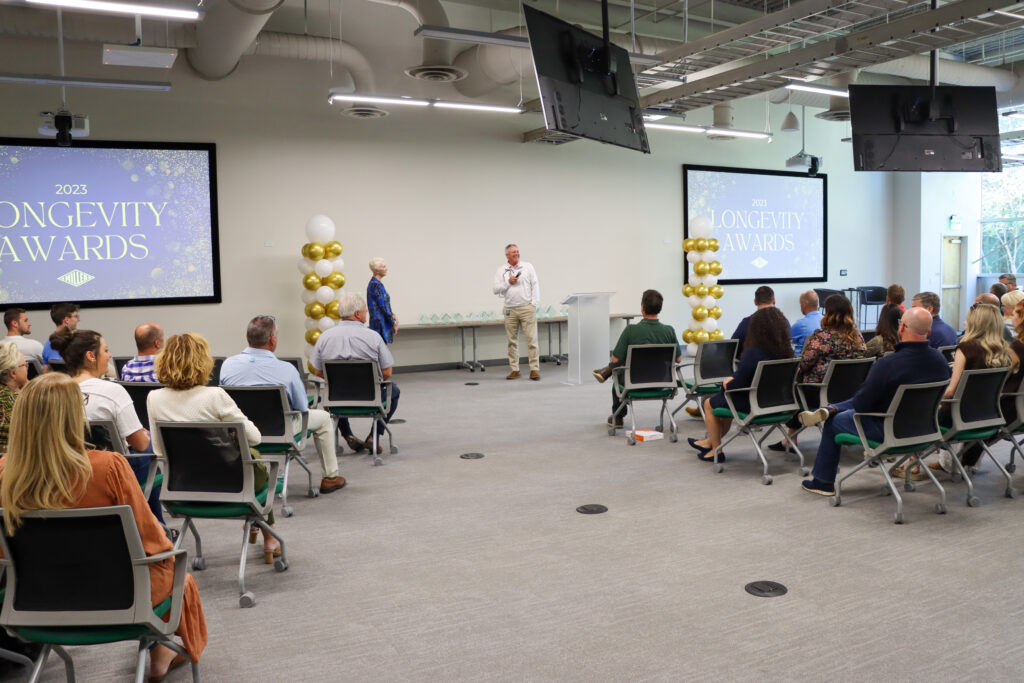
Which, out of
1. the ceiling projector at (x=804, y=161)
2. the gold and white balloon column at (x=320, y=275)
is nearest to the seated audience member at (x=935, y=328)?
the gold and white balloon column at (x=320, y=275)

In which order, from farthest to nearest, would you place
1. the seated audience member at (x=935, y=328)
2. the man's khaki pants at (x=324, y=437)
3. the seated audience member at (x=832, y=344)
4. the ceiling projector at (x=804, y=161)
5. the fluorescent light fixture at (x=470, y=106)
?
the ceiling projector at (x=804, y=161)
the fluorescent light fixture at (x=470, y=106)
the seated audience member at (x=935, y=328)
the seated audience member at (x=832, y=344)
the man's khaki pants at (x=324, y=437)

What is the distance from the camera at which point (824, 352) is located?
569cm

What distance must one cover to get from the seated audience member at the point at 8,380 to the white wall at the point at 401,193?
252 inches

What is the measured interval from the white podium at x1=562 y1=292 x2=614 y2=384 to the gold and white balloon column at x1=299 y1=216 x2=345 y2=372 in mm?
2886

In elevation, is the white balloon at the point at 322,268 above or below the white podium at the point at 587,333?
above

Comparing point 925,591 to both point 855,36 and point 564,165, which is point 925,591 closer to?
point 855,36

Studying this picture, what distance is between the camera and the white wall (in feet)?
32.3

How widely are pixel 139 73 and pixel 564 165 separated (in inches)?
239

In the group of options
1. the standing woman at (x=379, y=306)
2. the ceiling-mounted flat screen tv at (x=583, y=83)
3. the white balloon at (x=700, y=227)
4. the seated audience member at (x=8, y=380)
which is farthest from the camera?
the white balloon at (x=700, y=227)

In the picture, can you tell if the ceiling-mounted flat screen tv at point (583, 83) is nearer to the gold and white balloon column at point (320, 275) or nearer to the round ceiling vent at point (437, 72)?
the round ceiling vent at point (437, 72)

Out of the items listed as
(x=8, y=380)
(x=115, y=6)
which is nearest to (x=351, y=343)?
(x=8, y=380)

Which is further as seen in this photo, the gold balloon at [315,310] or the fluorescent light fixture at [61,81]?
the gold balloon at [315,310]

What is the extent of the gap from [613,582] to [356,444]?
11.2ft

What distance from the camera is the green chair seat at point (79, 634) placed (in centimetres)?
242
